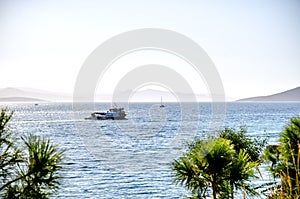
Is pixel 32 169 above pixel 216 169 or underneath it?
above

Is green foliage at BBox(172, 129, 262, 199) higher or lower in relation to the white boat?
higher

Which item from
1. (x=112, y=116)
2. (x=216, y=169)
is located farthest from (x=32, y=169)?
(x=112, y=116)

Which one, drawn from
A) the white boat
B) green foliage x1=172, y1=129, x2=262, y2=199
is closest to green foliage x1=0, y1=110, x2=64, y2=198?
green foliage x1=172, y1=129, x2=262, y2=199

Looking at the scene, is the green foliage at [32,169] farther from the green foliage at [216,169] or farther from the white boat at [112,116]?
the white boat at [112,116]

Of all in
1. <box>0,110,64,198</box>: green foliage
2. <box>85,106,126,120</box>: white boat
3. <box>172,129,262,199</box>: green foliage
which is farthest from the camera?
<box>85,106,126,120</box>: white boat

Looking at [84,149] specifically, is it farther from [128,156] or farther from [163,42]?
[163,42]

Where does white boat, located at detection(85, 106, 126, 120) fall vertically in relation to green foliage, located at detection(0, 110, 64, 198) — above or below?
below

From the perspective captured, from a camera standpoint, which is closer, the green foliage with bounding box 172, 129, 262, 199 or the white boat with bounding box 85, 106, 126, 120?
the green foliage with bounding box 172, 129, 262, 199

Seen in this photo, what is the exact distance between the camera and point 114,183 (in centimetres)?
2886

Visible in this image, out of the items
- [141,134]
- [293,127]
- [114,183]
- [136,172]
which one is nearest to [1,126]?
[293,127]

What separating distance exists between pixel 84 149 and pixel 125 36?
23.4 metres

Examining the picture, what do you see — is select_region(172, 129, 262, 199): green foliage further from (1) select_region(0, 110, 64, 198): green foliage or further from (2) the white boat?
(2) the white boat

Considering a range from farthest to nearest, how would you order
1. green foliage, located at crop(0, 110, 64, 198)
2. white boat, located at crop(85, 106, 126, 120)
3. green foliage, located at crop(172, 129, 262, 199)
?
white boat, located at crop(85, 106, 126, 120), green foliage, located at crop(172, 129, 262, 199), green foliage, located at crop(0, 110, 64, 198)

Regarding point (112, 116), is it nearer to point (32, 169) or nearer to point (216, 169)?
point (216, 169)
